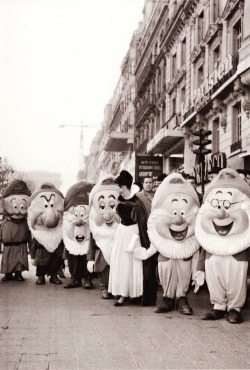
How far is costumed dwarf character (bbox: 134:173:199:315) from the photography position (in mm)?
7648

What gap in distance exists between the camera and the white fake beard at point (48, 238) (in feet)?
34.7

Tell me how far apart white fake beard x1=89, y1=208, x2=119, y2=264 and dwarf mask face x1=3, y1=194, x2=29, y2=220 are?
6.82ft

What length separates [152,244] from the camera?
795cm

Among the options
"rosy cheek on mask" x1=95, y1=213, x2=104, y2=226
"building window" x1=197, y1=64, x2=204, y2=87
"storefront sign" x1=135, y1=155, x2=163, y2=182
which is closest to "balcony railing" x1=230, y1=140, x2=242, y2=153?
Answer: "building window" x1=197, y1=64, x2=204, y2=87

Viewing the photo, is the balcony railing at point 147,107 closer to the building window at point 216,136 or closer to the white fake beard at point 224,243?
the building window at point 216,136

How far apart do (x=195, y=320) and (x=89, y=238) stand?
10.3ft

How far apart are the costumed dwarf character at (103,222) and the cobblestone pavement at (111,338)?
770mm

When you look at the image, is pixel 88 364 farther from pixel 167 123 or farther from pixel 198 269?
pixel 167 123

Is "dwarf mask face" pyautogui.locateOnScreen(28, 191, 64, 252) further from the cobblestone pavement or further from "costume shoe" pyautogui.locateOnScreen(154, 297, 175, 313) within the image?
"costume shoe" pyautogui.locateOnScreen(154, 297, 175, 313)

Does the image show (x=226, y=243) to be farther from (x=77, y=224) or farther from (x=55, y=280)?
(x=55, y=280)

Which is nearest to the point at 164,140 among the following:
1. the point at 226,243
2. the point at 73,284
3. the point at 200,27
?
the point at 200,27

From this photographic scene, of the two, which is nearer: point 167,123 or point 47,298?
point 47,298

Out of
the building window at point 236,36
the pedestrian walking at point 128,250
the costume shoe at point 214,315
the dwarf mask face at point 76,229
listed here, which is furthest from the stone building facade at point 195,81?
the costume shoe at point 214,315

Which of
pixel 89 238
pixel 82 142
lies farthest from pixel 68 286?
pixel 82 142
